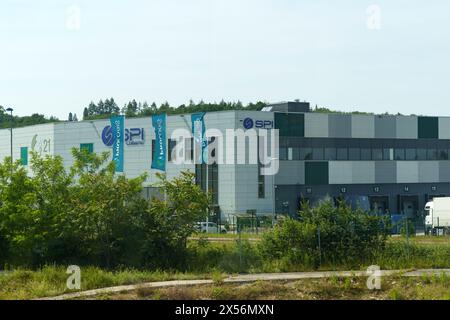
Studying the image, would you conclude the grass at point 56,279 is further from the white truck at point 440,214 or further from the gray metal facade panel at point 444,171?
the gray metal facade panel at point 444,171

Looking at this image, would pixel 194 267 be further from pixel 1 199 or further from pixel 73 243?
pixel 1 199

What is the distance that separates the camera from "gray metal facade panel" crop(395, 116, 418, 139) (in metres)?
75.3

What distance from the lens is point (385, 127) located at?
7488 cm

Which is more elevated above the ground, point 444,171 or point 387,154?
point 387,154

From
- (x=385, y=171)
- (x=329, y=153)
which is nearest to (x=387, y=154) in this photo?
(x=385, y=171)

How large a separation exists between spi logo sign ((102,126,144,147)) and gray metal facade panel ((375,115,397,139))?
907 inches

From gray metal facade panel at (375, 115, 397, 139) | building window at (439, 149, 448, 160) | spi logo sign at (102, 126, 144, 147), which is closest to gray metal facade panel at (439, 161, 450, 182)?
building window at (439, 149, 448, 160)

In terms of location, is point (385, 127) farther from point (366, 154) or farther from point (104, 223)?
point (104, 223)

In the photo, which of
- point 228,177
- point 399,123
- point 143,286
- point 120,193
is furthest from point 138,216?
point 399,123

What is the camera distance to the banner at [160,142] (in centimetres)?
7206

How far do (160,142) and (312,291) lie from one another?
53.7 m

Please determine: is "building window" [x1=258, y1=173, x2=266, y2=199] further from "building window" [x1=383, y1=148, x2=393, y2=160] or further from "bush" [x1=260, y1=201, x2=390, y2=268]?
"bush" [x1=260, y1=201, x2=390, y2=268]

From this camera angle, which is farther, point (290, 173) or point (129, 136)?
point (129, 136)

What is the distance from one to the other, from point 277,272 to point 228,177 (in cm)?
4452
